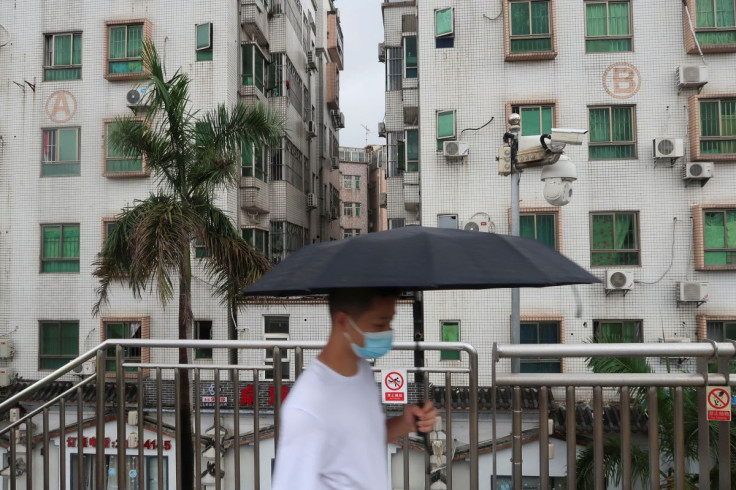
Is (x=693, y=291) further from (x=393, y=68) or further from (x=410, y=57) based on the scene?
(x=393, y=68)

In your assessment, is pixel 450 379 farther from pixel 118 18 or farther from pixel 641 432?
pixel 118 18

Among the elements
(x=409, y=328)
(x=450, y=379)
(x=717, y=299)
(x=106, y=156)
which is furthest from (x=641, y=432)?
(x=106, y=156)

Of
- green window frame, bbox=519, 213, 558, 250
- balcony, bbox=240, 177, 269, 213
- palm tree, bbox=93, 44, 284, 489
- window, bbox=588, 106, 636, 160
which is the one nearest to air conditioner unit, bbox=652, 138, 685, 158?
window, bbox=588, 106, 636, 160

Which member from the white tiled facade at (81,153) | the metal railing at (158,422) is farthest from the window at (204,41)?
the metal railing at (158,422)

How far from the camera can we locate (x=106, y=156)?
18.7m

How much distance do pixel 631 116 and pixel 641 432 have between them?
47.8ft

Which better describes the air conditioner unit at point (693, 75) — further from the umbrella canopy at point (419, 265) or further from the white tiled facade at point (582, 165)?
the umbrella canopy at point (419, 265)

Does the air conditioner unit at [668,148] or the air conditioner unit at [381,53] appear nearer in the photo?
the air conditioner unit at [668,148]

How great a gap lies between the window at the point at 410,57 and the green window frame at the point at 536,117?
4079mm

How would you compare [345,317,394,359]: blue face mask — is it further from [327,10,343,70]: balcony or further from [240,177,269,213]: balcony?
[327,10,343,70]: balcony

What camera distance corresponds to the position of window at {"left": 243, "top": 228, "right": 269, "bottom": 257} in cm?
2039

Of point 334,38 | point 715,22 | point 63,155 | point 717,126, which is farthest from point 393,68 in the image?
point 334,38

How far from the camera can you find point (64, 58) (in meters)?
19.2

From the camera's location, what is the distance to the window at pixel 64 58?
754 inches
